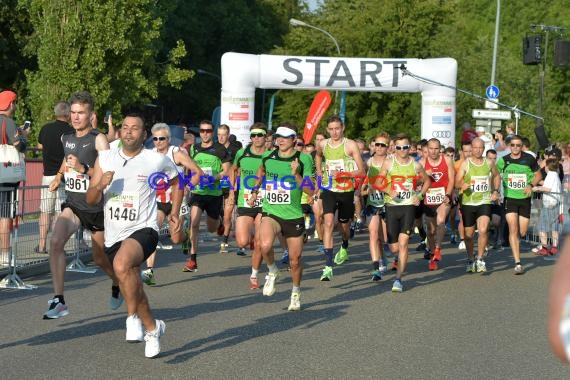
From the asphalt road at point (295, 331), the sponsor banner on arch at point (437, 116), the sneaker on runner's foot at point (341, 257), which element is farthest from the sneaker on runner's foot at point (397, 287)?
the sponsor banner on arch at point (437, 116)

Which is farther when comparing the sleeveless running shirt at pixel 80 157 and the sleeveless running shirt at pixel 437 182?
the sleeveless running shirt at pixel 437 182

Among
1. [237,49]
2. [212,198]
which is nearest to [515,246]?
[212,198]

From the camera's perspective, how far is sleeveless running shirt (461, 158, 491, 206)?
1469 cm

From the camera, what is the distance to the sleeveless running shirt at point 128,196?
7.66 m

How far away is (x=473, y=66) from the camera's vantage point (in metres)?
53.5

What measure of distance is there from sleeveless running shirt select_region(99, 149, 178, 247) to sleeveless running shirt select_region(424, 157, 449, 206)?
324 inches

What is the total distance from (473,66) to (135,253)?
47679 mm

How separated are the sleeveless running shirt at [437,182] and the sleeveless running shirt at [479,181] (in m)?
0.69

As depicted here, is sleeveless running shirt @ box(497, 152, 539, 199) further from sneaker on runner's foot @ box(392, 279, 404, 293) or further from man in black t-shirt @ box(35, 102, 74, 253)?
man in black t-shirt @ box(35, 102, 74, 253)

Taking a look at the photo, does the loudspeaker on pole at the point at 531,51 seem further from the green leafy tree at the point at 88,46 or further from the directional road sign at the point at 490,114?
the green leafy tree at the point at 88,46

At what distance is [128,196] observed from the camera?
25.2ft

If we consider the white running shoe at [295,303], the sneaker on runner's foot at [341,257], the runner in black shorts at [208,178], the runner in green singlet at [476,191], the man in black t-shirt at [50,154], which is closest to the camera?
the white running shoe at [295,303]

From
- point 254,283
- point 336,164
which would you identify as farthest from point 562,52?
point 254,283

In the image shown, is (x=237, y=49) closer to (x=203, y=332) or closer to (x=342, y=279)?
(x=342, y=279)
